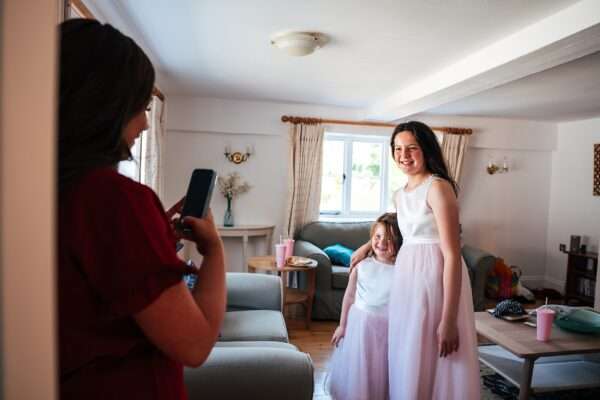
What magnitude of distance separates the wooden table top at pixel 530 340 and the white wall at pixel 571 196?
9.15 ft

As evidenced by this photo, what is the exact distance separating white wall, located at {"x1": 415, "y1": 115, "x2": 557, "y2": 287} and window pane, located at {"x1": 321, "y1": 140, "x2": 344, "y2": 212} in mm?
1457

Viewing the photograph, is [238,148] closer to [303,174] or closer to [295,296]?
[303,174]

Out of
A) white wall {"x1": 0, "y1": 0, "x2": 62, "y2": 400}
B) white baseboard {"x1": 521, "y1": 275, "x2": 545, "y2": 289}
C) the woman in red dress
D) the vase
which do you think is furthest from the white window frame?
white wall {"x1": 0, "y1": 0, "x2": 62, "y2": 400}

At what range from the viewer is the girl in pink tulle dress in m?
1.32

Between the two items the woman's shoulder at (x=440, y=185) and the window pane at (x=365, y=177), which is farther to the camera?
the window pane at (x=365, y=177)

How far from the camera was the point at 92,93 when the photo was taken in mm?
501

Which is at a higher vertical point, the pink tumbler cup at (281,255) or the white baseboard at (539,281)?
the pink tumbler cup at (281,255)

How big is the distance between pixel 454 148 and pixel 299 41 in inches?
122

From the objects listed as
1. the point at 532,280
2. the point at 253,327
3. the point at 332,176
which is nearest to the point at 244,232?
the point at 332,176

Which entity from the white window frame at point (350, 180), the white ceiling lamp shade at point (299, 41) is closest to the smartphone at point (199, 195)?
the white ceiling lamp shade at point (299, 41)

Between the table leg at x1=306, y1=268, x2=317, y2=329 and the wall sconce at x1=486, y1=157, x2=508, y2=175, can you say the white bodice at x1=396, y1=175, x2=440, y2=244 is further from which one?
the wall sconce at x1=486, y1=157, x2=508, y2=175

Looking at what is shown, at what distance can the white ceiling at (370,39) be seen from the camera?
186cm

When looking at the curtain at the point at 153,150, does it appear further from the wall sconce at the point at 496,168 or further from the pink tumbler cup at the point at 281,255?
the wall sconce at the point at 496,168

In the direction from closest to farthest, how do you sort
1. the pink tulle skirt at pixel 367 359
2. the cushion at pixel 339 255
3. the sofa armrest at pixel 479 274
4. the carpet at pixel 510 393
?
the pink tulle skirt at pixel 367 359
the carpet at pixel 510 393
the sofa armrest at pixel 479 274
the cushion at pixel 339 255
